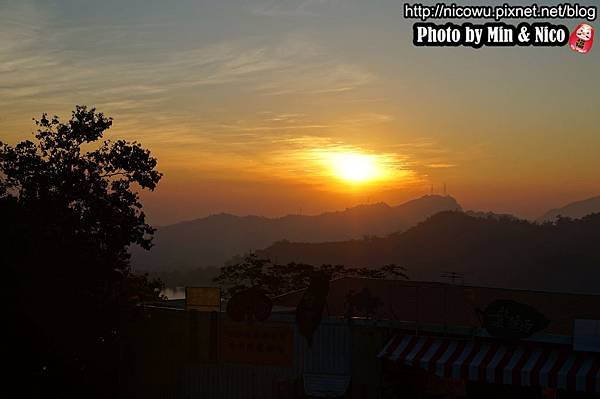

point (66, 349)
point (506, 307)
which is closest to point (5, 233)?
point (66, 349)

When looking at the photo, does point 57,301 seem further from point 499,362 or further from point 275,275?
point 275,275

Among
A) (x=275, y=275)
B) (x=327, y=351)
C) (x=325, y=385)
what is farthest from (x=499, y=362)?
(x=275, y=275)

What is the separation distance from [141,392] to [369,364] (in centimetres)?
1107

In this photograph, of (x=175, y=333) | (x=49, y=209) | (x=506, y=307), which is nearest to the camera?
(x=506, y=307)

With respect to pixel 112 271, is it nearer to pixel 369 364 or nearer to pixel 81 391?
pixel 81 391

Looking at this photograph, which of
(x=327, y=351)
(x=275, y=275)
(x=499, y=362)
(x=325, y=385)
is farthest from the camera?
(x=275, y=275)

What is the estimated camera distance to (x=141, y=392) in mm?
33656

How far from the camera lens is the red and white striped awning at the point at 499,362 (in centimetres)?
2431

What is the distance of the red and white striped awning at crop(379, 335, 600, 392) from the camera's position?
24312 millimetres

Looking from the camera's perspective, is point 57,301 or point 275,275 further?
point 275,275

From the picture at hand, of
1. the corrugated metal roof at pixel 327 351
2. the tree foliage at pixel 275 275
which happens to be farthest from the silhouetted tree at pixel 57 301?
the tree foliage at pixel 275 275

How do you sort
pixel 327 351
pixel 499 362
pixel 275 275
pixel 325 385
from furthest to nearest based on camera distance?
pixel 275 275, pixel 327 351, pixel 325 385, pixel 499 362

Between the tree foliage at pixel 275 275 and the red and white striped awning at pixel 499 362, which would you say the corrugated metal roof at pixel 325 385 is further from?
the tree foliage at pixel 275 275

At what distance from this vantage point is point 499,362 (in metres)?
25.6
